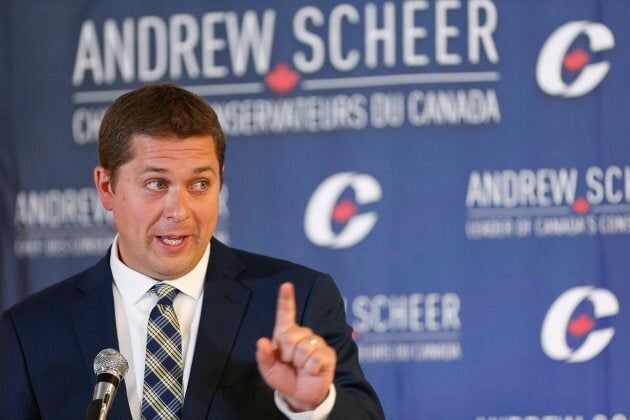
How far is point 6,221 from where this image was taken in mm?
3939

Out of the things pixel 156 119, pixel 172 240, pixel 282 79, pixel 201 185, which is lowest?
pixel 172 240

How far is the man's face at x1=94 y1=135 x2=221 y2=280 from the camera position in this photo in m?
2.09

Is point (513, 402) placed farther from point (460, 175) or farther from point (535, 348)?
point (460, 175)

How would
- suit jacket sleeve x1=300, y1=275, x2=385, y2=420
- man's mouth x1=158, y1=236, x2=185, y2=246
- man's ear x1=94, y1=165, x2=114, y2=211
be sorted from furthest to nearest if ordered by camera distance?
man's ear x1=94, y1=165, x2=114, y2=211
man's mouth x1=158, y1=236, x2=185, y2=246
suit jacket sleeve x1=300, y1=275, x2=385, y2=420

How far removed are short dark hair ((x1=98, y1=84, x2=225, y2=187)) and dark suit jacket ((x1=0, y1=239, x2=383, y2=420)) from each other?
290 mm

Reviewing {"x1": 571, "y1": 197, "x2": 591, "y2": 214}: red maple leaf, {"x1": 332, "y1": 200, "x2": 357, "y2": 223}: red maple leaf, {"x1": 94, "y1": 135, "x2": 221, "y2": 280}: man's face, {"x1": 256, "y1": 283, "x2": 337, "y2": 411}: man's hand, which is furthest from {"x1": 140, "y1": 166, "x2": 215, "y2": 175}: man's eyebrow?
{"x1": 571, "y1": 197, "x2": 591, "y2": 214}: red maple leaf

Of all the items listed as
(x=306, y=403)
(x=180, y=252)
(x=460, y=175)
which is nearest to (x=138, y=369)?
(x=180, y=252)

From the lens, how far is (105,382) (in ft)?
5.63

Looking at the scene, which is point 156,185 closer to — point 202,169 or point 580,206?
point 202,169

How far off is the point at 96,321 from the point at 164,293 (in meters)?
0.16

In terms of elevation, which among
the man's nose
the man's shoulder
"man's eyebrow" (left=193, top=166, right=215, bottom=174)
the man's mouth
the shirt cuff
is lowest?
the shirt cuff

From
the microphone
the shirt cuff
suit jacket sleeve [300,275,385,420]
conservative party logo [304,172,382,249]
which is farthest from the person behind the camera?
conservative party logo [304,172,382,249]

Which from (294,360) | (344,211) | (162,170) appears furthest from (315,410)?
(344,211)

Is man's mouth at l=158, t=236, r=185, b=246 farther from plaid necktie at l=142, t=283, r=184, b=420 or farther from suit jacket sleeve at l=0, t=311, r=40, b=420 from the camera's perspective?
suit jacket sleeve at l=0, t=311, r=40, b=420
